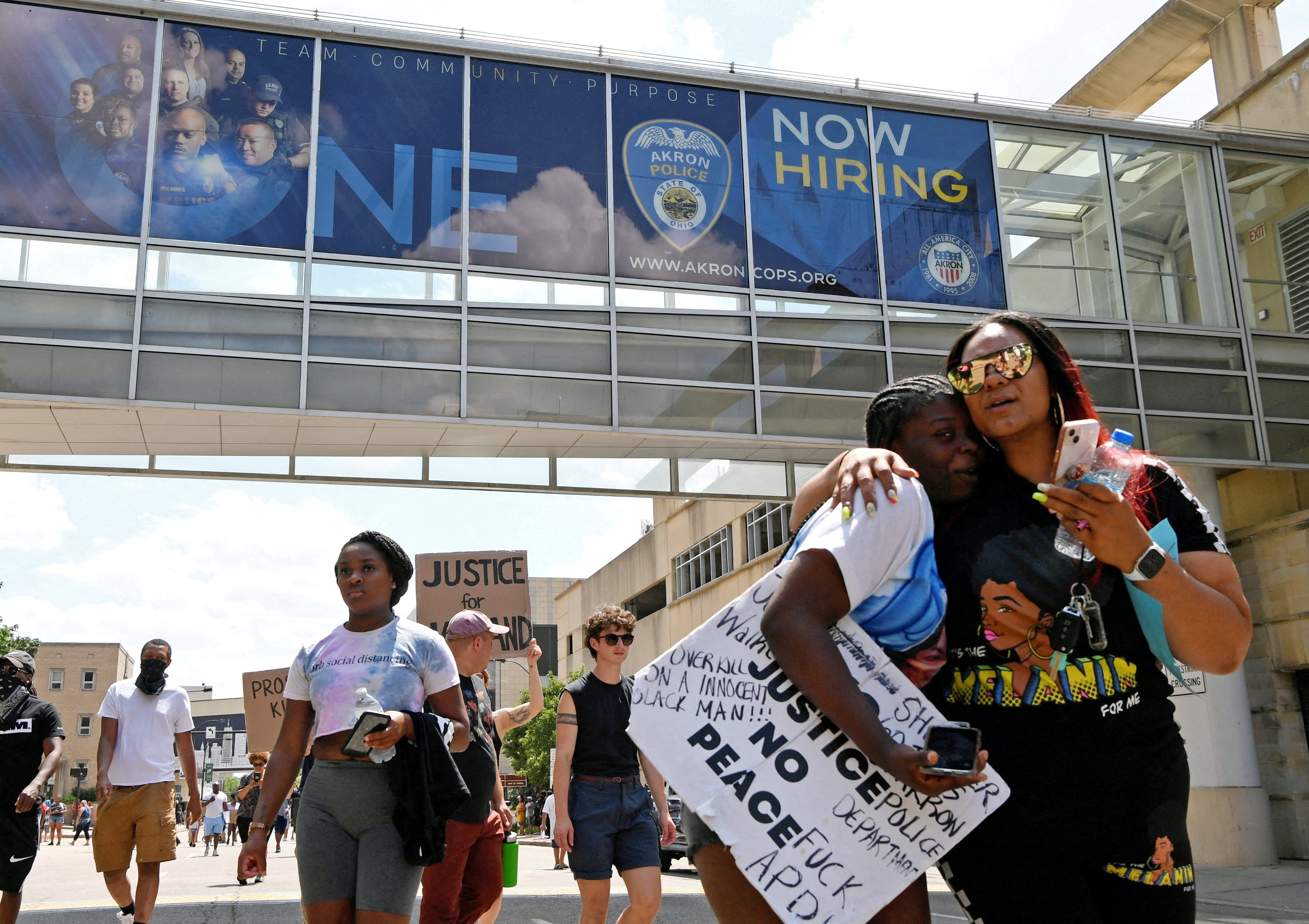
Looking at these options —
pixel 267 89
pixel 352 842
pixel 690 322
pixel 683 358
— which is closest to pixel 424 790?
pixel 352 842

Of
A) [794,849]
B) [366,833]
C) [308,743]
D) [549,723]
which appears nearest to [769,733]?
[794,849]

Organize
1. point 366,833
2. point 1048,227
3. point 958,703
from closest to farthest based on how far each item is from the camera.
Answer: point 958,703, point 366,833, point 1048,227

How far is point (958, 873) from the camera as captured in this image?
244 cm

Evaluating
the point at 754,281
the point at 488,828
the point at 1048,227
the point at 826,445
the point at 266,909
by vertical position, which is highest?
the point at 1048,227

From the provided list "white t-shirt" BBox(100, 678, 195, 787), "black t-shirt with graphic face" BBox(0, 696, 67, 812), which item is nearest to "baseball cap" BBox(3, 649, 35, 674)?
"black t-shirt with graphic face" BBox(0, 696, 67, 812)

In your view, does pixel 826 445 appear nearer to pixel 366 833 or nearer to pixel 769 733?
pixel 366 833

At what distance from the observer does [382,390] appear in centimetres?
1402

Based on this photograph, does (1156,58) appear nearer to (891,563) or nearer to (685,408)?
(685,408)

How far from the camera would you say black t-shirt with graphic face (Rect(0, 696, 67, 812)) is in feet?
23.5

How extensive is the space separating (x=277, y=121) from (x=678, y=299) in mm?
5279

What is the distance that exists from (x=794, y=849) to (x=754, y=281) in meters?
13.5

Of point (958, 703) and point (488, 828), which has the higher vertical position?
point (958, 703)

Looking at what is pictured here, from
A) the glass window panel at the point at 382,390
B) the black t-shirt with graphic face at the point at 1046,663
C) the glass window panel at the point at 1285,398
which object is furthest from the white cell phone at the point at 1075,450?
the glass window panel at the point at 1285,398

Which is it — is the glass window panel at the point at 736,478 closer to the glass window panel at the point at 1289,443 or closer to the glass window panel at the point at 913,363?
the glass window panel at the point at 913,363
